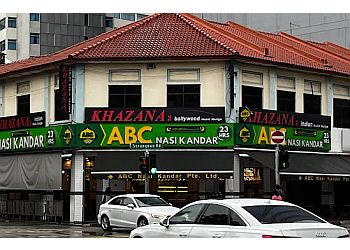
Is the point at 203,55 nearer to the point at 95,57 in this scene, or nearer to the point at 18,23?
the point at 95,57

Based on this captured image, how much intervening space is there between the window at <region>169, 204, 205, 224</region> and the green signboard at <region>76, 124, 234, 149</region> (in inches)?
688

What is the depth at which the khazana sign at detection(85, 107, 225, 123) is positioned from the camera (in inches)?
1235

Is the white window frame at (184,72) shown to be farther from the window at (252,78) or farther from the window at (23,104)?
the window at (23,104)

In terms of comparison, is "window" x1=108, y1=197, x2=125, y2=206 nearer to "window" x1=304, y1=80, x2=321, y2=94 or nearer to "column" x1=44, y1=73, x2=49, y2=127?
"column" x1=44, y1=73, x2=49, y2=127

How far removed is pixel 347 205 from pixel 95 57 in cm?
1477

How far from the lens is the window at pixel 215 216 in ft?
42.6

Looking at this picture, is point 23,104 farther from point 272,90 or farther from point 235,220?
point 235,220

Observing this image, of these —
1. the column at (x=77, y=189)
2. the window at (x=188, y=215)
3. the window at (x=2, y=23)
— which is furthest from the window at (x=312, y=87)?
the window at (x=2, y=23)

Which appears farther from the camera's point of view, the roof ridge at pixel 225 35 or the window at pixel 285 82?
the roof ridge at pixel 225 35

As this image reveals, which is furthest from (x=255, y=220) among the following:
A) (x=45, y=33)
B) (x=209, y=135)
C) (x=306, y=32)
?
(x=45, y=33)

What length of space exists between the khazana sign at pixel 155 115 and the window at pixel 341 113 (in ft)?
23.5

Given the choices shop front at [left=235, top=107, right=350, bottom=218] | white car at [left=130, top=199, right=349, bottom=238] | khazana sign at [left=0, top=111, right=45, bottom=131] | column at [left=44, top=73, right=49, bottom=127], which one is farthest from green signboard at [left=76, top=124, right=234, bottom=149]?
white car at [left=130, top=199, right=349, bottom=238]

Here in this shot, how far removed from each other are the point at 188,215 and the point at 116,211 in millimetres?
12724

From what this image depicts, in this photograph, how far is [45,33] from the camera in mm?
70500
